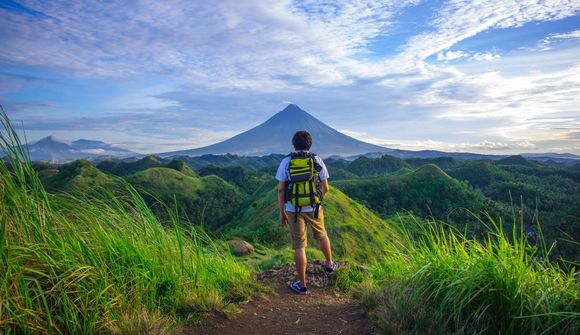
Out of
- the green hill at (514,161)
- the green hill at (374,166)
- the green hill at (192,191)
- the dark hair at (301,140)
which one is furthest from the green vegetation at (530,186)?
the dark hair at (301,140)

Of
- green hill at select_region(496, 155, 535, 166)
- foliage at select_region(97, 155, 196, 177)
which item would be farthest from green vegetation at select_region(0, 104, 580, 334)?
green hill at select_region(496, 155, 535, 166)

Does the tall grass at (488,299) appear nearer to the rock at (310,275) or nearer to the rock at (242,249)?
the rock at (310,275)

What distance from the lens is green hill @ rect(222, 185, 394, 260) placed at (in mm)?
19328

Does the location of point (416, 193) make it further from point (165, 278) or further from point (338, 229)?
point (165, 278)

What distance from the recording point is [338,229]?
2756 cm

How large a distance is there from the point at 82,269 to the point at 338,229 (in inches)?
1005

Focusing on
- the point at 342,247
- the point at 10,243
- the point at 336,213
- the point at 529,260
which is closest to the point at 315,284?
the point at 529,260

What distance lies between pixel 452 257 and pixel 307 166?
192 cm

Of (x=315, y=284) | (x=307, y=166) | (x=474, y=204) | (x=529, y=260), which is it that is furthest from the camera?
(x=474, y=204)

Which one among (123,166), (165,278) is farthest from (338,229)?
(123,166)

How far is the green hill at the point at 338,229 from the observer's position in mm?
19328

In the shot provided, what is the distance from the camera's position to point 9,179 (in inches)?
108

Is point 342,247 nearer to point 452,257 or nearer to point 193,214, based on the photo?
Answer: point 452,257

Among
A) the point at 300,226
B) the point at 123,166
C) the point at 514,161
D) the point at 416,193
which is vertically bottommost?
the point at 416,193
